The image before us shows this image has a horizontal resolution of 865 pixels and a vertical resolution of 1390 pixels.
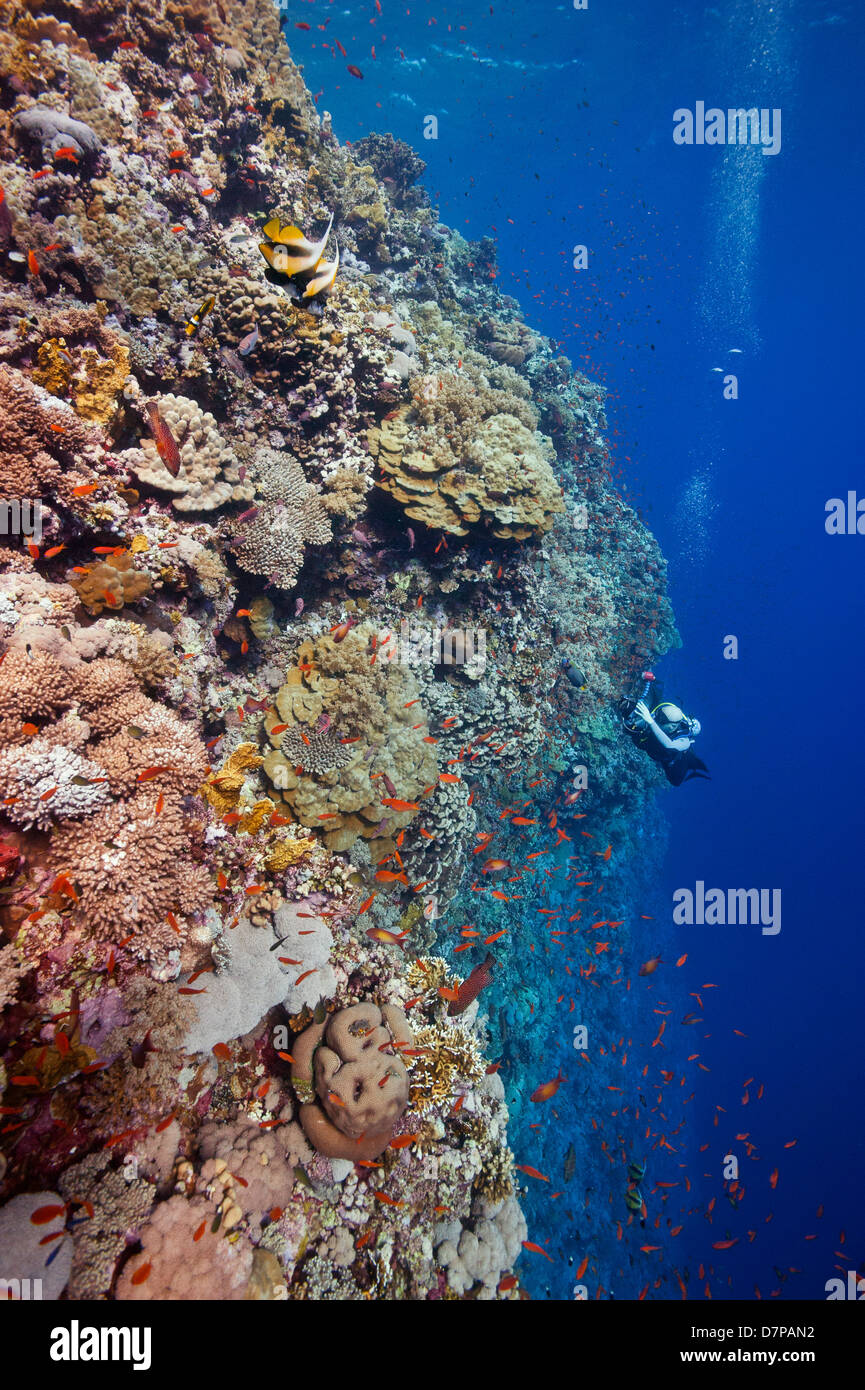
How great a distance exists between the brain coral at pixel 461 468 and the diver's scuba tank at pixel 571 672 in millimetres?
3964

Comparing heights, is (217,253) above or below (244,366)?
above

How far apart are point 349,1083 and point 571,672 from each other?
9.00 meters

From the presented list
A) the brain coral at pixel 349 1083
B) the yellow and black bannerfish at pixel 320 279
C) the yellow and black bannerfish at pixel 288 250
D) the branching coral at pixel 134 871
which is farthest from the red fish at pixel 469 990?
the yellow and black bannerfish at pixel 288 250

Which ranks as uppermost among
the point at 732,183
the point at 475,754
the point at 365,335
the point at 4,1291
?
the point at 732,183

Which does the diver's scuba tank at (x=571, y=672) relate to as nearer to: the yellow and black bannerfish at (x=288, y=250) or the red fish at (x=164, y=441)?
the red fish at (x=164, y=441)

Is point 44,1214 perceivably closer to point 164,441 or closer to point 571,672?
point 164,441

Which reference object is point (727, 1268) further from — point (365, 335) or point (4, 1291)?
point (365, 335)

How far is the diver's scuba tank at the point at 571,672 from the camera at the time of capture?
38.9 feet

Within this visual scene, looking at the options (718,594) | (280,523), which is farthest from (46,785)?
(718,594)

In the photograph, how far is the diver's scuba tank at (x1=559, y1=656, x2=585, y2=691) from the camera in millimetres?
11844

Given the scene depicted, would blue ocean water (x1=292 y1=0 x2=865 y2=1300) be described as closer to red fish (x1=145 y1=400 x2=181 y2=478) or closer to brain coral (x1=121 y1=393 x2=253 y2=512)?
brain coral (x1=121 y1=393 x2=253 y2=512)
